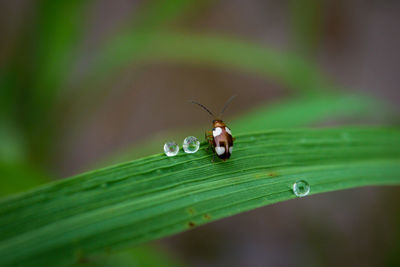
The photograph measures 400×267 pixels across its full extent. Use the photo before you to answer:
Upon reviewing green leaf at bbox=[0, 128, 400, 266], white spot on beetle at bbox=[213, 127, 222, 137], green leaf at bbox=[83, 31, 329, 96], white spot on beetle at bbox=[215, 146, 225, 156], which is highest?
green leaf at bbox=[83, 31, 329, 96]

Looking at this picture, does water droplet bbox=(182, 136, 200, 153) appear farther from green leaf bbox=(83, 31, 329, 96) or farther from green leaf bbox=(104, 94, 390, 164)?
green leaf bbox=(83, 31, 329, 96)

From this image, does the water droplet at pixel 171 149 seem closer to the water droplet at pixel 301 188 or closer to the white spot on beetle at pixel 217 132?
the white spot on beetle at pixel 217 132

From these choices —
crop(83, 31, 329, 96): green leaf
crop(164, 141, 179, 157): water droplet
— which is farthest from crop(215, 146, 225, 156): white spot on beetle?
crop(83, 31, 329, 96): green leaf

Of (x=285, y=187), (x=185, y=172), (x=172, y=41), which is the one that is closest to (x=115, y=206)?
(x=185, y=172)

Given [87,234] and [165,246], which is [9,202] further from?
[165,246]

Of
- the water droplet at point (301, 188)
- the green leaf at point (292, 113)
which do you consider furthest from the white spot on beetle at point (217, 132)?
the green leaf at point (292, 113)

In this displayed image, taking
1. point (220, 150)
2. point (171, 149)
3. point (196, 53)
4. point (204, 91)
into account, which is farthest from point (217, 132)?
point (204, 91)
